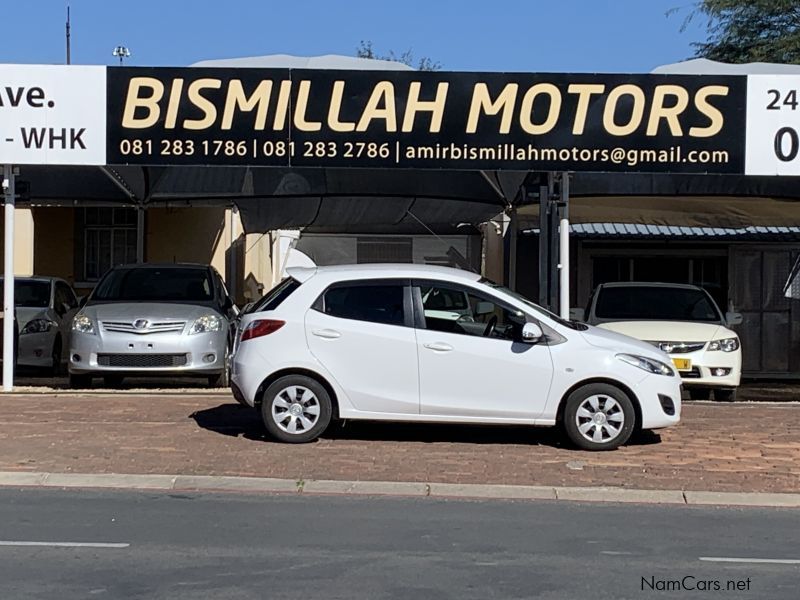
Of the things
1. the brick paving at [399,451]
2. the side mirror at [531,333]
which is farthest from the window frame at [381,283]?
the brick paving at [399,451]

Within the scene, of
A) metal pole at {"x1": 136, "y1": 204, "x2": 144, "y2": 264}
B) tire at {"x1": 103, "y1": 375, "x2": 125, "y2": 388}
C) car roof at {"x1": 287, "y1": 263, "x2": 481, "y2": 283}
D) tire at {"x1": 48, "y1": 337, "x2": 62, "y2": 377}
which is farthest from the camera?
metal pole at {"x1": 136, "y1": 204, "x2": 144, "y2": 264}

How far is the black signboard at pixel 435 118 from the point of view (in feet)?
42.0

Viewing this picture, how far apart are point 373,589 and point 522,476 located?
3381 millimetres

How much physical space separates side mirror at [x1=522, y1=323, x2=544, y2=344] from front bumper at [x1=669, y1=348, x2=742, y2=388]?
3804 millimetres

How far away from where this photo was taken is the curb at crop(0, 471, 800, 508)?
8.49 m

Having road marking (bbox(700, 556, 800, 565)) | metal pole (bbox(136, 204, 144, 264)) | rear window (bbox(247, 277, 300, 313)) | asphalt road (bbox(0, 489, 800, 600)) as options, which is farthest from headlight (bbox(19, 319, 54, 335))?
road marking (bbox(700, 556, 800, 565))

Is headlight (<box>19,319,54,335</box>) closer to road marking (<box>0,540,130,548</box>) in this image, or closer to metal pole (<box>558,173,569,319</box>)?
metal pole (<box>558,173,569,319</box>)

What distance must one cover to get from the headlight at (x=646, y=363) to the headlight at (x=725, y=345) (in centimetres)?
351

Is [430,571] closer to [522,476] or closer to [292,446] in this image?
[522,476]

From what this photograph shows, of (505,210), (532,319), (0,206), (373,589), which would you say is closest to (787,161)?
(532,319)

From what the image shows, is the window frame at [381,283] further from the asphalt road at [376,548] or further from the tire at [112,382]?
the tire at [112,382]

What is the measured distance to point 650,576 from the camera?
20.6ft

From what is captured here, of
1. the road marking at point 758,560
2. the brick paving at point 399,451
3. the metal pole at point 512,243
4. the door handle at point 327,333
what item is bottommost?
the road marking at point 758,560

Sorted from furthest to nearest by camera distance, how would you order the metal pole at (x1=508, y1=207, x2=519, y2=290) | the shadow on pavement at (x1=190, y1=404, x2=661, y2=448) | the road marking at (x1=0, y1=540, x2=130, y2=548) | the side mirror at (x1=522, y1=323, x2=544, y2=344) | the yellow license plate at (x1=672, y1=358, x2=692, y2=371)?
the metal pole at (x1=508, y1=207, x2=519, y2=290)
the yellow license plate at (x1=672, y1=358, x2=692, y2=371)
the shadow on pavement at (x1=190, y1=404, x2=661, y2=448)
the side mirror at (x1=522, y1=323, x2=544, y2=344)
the road marking at (x1=0, y1=540, x2=130, y2=548)
